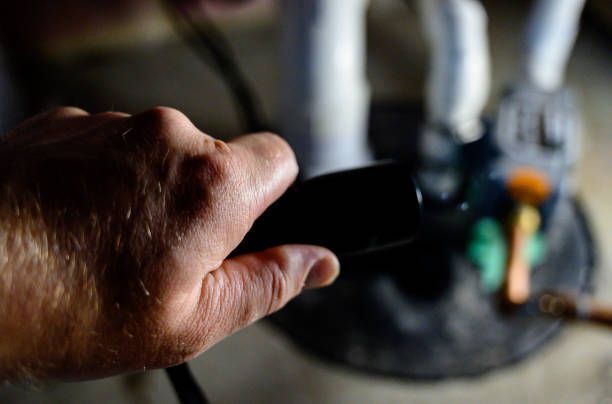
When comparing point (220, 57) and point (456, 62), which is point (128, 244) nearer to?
point (456, 62)

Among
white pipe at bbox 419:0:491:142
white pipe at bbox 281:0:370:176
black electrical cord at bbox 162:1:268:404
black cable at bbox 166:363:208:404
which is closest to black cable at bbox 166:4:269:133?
black electrical cord at bbox 162:1:268:404

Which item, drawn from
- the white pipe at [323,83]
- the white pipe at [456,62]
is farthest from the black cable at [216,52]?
the white pipe at [456,62]

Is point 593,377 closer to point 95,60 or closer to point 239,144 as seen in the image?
point 239,144

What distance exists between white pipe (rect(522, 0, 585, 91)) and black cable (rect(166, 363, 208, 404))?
0.61 meters

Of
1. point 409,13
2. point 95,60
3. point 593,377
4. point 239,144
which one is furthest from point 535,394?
point 95,60

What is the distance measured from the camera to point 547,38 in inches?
30.2

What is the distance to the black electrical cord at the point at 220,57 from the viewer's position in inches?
36.5

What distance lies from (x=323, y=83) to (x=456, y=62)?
15cm

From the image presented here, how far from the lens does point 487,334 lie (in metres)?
0.69

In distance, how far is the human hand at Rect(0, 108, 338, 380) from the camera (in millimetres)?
258

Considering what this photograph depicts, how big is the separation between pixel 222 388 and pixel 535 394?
342 millimetres

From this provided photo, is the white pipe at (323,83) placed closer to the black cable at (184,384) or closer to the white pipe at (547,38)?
the white pipe at (547,38)

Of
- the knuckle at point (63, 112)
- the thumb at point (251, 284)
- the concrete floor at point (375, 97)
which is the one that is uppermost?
the knuckle at point (63, 112)

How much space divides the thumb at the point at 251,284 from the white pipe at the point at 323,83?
0.38 m
